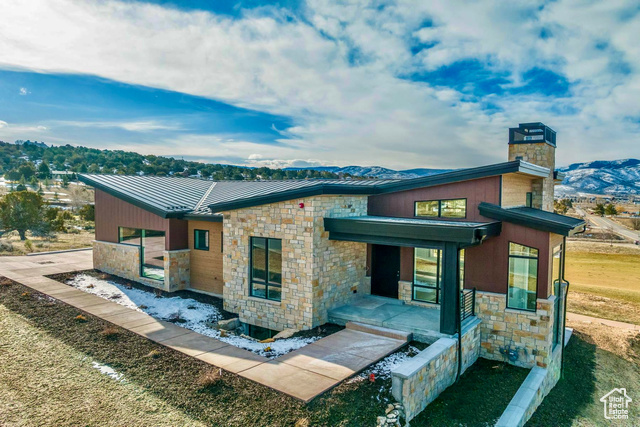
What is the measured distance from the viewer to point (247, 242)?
11.6 meters

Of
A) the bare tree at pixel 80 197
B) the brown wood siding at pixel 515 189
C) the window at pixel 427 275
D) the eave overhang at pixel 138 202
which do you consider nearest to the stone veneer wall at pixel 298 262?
the window at pixel 427 275

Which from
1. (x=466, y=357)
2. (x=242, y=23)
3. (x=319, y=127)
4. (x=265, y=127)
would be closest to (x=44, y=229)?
(x=265, y=127)

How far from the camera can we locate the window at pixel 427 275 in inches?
437

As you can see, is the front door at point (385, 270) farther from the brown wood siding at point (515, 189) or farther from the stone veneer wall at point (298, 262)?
the brown wood siding at point (515, 189)

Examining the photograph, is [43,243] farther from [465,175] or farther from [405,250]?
[465,175]

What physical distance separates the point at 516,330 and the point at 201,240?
10.2 metres

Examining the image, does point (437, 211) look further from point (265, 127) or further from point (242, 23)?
point (265, 127)

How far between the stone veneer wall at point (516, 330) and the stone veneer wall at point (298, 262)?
3610mm

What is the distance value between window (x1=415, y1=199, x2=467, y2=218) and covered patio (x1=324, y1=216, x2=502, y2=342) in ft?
1.25

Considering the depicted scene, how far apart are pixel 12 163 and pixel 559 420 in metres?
88.9

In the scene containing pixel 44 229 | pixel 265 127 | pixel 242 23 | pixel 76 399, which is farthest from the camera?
pixel 265 127

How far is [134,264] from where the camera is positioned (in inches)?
605

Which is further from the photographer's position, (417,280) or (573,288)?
(573,288)

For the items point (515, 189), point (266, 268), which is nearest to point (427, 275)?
point (515, 189)
